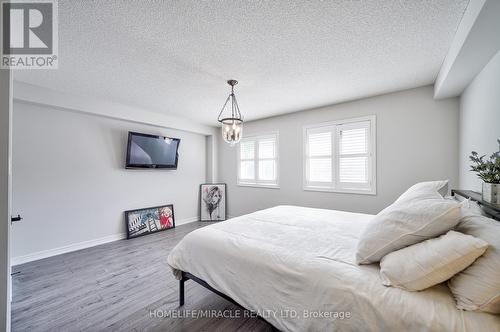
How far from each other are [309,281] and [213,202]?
4159 mm

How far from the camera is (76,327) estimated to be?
1681 millimetres

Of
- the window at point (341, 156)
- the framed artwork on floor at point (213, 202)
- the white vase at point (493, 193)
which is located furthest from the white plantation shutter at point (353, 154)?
the framed artwork on floor at point (213, 202)

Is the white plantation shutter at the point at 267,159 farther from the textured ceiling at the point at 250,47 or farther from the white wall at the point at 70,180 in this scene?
the white wall at the point at 70,180

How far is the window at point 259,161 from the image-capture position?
4.52 metres

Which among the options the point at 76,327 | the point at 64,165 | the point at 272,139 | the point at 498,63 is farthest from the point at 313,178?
the point at 64,165

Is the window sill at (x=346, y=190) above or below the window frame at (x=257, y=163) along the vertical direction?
below

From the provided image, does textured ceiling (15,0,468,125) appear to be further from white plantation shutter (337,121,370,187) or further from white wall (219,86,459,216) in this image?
white plantation shutter (337,121,370,187)

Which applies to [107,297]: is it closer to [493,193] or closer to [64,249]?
[64,249]

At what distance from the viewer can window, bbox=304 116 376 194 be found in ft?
10.9

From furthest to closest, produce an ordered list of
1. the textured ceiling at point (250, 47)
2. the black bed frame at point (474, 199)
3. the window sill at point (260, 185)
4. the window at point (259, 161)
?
the window at point (259, 161), the window sill at point (260, 185), the textured ceiling at point (250, 47), the black bed frame at point (474, 199)

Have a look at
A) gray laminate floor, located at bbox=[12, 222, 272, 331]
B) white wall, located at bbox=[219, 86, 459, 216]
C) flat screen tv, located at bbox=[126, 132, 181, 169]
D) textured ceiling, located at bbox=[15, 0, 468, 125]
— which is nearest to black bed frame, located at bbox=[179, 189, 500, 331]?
gray laminate floor, located at bbox=[12, 222, 272, 331]

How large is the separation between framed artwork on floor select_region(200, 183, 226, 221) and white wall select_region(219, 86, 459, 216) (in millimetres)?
1862

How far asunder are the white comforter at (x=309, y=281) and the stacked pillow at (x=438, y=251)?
0.21 ft

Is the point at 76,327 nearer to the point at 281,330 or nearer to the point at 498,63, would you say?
the point at 281,330
